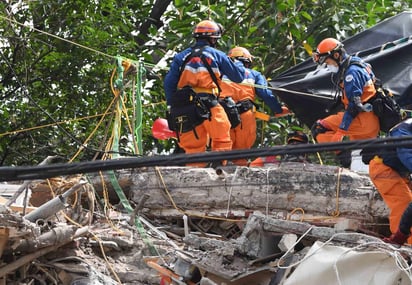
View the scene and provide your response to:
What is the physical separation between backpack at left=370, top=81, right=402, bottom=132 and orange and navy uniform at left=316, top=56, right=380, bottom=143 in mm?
58

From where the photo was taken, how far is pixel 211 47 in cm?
1187

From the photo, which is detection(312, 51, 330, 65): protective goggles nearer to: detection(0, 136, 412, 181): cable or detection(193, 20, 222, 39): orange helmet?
detection(193, 20, 222, 39): orange helmet

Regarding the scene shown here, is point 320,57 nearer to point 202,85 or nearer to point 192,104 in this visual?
point 202,85

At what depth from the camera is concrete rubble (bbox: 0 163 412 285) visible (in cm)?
830

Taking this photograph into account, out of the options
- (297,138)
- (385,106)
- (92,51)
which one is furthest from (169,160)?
(92,51)

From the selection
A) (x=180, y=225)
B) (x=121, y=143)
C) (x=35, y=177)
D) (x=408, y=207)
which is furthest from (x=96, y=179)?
(x=35, y=177)

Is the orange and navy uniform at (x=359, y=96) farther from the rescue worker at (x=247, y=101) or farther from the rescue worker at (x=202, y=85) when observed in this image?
the rescue worker at (x=247, y=101)

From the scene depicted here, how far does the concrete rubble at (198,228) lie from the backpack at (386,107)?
28.5 inches

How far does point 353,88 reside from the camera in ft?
35.8

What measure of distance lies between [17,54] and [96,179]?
401 centimetres

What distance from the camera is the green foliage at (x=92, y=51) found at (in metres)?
14.5

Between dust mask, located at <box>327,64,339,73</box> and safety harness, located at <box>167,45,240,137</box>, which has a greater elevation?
dust mask, located at <box>327,64,339,73</box>

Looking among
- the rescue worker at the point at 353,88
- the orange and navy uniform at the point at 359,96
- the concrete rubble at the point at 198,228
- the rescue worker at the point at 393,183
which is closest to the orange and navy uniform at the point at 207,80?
the concrete rubble at the point at 198,228

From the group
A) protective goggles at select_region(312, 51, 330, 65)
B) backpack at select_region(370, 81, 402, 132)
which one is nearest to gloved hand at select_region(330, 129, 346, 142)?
backpack at select_region(370, 81, 402, 132)
